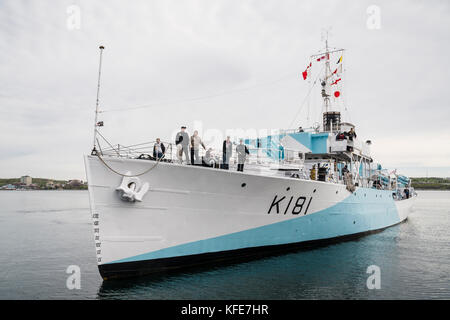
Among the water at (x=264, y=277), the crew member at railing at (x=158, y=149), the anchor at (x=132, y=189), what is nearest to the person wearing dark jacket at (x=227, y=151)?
the crew member at railing at (x=158, y=149)

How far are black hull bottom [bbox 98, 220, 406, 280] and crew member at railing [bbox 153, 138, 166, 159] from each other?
3.01m

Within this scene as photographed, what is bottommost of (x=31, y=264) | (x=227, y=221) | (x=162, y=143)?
(x=31, y=264)

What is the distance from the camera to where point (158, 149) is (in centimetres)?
947

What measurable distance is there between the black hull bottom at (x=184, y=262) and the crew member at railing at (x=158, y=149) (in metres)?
3.01

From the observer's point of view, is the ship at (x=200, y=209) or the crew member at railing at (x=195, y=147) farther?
the crew member at railing at (x=195, y=147)

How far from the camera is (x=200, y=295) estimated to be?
8.04 meters

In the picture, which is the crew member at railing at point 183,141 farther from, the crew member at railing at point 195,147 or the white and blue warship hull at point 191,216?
the white and blue warship hull at point 191,216

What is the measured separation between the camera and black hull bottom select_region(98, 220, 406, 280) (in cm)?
879

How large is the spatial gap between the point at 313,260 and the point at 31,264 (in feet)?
34.0

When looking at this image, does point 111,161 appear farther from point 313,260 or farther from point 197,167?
point 313,260

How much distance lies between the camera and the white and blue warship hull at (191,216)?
28.2 ft

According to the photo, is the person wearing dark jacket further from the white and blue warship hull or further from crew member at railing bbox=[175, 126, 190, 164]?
crew member at railing bbox=[175, 126, 190, 164]

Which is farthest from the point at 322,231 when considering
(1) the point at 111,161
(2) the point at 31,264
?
(2) the point at 31,264

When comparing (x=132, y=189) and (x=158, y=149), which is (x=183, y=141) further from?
(x=132, y=189)
